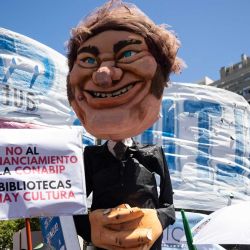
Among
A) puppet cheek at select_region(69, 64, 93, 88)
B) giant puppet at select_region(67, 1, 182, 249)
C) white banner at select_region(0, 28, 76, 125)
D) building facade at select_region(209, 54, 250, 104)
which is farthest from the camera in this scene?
building facade at select_region(209, 54, 250, 104)

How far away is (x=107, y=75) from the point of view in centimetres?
260

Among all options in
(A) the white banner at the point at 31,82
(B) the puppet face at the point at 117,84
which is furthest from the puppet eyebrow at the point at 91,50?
(A) the white banner at the point at 31,82

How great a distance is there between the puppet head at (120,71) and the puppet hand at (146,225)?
19.4 inches

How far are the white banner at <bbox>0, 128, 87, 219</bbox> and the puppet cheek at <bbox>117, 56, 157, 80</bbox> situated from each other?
0.51 m

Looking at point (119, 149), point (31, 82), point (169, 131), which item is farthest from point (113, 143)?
point (169, 131)

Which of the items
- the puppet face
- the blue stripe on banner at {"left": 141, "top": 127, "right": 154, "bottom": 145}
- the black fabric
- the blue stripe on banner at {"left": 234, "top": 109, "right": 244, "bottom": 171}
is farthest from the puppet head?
the blue stripe on banner at {"left": 234, "top": 109, "right": 244, "bottom": 171}

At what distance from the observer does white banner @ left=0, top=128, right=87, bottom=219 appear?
7.56 feet

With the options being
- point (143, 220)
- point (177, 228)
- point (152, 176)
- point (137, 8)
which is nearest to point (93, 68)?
point (137, 8)

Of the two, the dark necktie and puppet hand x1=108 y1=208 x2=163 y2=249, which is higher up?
the dark necktie

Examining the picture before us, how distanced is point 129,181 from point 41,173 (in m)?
0.52

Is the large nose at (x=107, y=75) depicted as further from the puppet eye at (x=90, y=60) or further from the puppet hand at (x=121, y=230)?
the puppet hand at (x=121, y=230)

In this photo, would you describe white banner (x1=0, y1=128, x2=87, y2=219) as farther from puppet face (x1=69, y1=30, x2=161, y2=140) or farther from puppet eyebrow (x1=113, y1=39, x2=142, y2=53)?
puppet eyebrow (x1=113, y1=39, x2=142, y2=53)

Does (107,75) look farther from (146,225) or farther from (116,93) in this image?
(146,225)

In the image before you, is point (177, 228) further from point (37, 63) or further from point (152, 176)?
point (152, 176)
